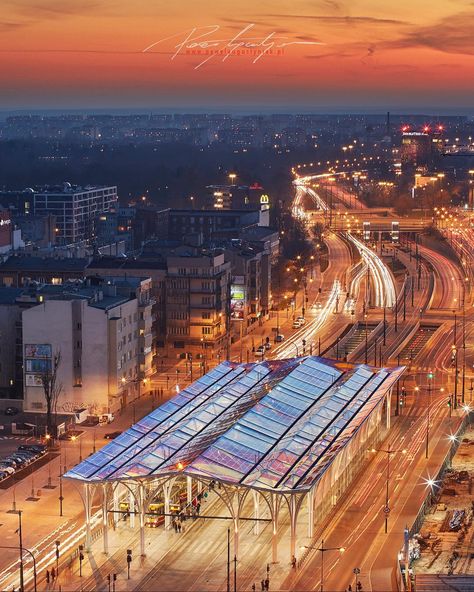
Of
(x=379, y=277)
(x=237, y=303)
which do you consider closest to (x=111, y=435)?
(x=237, y=303)

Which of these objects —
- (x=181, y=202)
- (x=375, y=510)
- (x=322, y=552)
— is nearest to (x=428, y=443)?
(x=375, y=510)

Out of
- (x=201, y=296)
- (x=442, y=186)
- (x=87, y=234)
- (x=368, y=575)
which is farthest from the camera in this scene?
(x=442, y=186)

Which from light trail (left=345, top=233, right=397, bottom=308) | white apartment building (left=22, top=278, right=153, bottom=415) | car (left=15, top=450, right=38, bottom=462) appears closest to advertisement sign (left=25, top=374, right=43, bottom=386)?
white apartment building (left=22, top=278, right=153, bottom=415)

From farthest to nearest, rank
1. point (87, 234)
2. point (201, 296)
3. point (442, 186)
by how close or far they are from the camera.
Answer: point (442, 186), point (87, 234), point (201, 296)

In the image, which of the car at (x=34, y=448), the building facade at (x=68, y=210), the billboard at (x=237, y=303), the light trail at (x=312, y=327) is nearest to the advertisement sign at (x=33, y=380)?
the car at (x=34, y=448)

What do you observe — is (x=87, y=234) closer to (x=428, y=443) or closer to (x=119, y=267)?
(x=119, y=267)

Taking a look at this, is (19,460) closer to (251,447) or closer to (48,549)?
(48,549)

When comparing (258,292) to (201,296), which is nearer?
(201,296)

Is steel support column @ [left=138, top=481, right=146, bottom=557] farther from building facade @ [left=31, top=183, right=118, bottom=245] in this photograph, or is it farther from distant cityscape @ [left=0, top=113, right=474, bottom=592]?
building facade @ [left=31, top=183, right=118, bottom=245]
